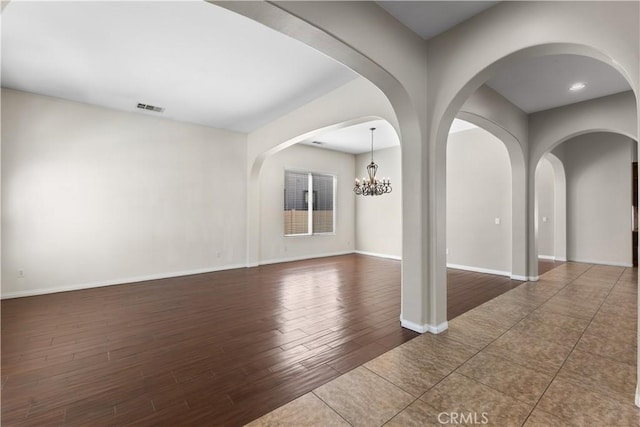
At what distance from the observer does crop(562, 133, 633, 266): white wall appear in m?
6.53

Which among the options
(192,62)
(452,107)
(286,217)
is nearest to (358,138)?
(286,217)

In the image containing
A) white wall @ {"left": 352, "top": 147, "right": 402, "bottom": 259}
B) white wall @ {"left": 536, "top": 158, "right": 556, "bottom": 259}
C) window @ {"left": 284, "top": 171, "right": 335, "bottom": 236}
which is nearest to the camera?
white wall @ {"left": 536, "top": 158, "right": 556, "bottom": 259}

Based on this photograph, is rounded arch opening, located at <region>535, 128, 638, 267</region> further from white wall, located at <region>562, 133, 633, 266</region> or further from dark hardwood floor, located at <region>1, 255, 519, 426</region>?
dark hardwood floor, located at <region>1, 255, 519, 426</region>

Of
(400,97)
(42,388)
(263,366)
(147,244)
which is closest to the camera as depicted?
(42,388)

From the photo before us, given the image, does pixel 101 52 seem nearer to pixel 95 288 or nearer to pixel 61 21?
pixel 61 21

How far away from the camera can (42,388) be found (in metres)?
2.19

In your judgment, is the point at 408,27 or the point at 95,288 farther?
the point at 95,288

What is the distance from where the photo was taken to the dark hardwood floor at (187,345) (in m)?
1.99

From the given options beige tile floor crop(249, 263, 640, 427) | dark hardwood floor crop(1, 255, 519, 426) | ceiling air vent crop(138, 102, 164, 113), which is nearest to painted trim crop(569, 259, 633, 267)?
dark hardwood floor crop(1, 255, 519, 426)

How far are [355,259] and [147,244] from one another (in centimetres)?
519

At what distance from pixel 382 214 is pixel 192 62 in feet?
21.4

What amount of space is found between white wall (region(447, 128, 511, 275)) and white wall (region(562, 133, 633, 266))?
2745 millimetres

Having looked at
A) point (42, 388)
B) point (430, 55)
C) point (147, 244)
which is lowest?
point (42, 388)

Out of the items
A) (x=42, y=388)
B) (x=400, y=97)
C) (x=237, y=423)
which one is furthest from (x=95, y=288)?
(x=400, y=97)
